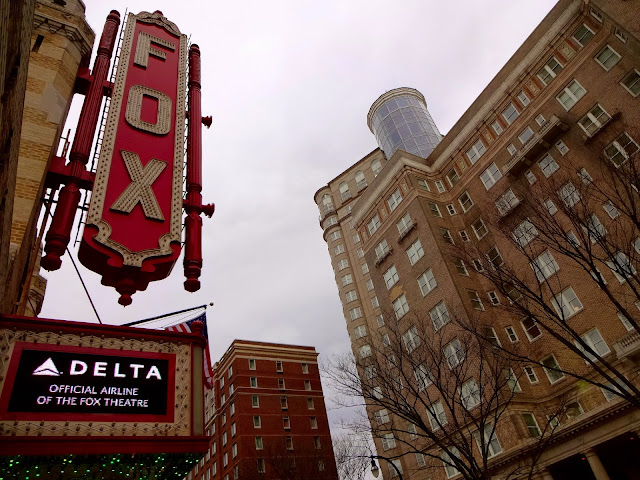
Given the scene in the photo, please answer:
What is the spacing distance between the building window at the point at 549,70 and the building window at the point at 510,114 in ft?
8.97

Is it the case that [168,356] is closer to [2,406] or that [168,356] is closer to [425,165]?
[2,406]

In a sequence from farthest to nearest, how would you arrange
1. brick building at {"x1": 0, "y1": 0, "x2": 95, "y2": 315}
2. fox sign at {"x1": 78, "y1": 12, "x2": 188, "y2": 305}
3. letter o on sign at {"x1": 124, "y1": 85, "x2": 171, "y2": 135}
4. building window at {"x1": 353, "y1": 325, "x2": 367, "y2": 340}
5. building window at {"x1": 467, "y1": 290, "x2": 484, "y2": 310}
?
1. building window at {"x1": 353, "y1": 325, "x2": 367, "y2": 340}
2. building window at {"x1": 467, "y1": 290, "x2": 484, "y2": 310}
3. letter o on sign at {"x1": 124, "y1": 85, "x2": 171, "y2": 135}
4. fox sign at {"x1": 78, "y1": 12, "x2": 188, "y2": 305}
5. brick building at {"x1": 0, "y1": 0, "x2": 95, "y2": 315}

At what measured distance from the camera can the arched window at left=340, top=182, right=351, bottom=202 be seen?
71800 mm

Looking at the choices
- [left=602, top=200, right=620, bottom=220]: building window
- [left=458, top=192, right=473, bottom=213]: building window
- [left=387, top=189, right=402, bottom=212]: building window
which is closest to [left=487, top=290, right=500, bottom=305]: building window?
[left=458, top=192, right=473, bottom=213]: building window

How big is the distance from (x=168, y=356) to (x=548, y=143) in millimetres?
30432

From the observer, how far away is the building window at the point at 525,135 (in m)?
32.2

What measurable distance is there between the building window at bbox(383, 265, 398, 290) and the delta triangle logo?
33.4m

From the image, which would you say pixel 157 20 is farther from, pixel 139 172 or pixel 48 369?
pixel 48 369

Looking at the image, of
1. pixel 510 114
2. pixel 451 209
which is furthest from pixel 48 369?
pixel 510 114

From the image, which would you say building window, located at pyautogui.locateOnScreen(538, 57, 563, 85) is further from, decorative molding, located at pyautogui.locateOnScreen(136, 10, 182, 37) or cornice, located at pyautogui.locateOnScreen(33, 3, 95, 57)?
cornice, located at pyautogui.locateOnScreen(33, 3, 95, 57)

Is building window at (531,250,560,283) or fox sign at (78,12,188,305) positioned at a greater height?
building window at (531,250,560,283)

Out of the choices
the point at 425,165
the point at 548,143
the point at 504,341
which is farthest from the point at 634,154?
the point at 425,165

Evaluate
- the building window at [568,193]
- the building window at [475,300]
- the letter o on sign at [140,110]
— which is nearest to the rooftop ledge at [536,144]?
the building window at [475,300]

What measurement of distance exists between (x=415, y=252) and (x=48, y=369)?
3253 cm
